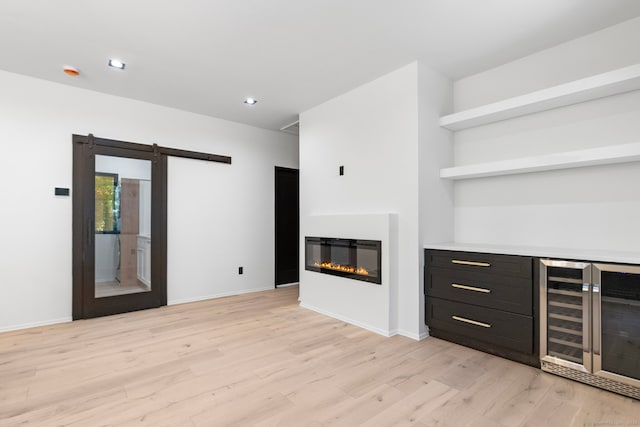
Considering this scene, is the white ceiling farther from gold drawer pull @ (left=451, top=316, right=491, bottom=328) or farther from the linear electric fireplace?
gold drawer pull @ (left=451, top=316, right=491, bottom=328)

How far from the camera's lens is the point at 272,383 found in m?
2.24

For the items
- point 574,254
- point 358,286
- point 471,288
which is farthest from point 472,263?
point 358,286

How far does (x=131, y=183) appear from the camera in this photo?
4117 mm

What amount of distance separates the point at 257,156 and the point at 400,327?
344cm

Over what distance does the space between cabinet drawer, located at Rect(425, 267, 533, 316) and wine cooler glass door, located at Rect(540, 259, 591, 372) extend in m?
0.12

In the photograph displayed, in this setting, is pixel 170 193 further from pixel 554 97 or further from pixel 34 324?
pixel 554 97

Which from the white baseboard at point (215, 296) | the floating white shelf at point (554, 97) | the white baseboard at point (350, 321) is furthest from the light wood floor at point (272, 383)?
the floating white shelf at point (554, 97)

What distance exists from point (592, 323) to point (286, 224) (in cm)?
430

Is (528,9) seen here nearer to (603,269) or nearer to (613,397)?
(603,269)

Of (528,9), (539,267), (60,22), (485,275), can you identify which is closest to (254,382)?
(485,275)

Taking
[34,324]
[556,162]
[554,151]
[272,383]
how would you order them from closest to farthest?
[272,383]
[556,162]
[554,151]
[34,324]

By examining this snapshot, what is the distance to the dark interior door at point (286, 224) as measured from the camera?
556 cm

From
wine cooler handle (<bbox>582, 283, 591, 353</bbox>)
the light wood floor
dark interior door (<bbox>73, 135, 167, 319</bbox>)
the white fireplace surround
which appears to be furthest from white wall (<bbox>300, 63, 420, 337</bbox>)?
dark interior door (<bbox>73, 135, 167, 319</bbox>)

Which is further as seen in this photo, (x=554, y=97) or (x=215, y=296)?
(x=215, y=296)
